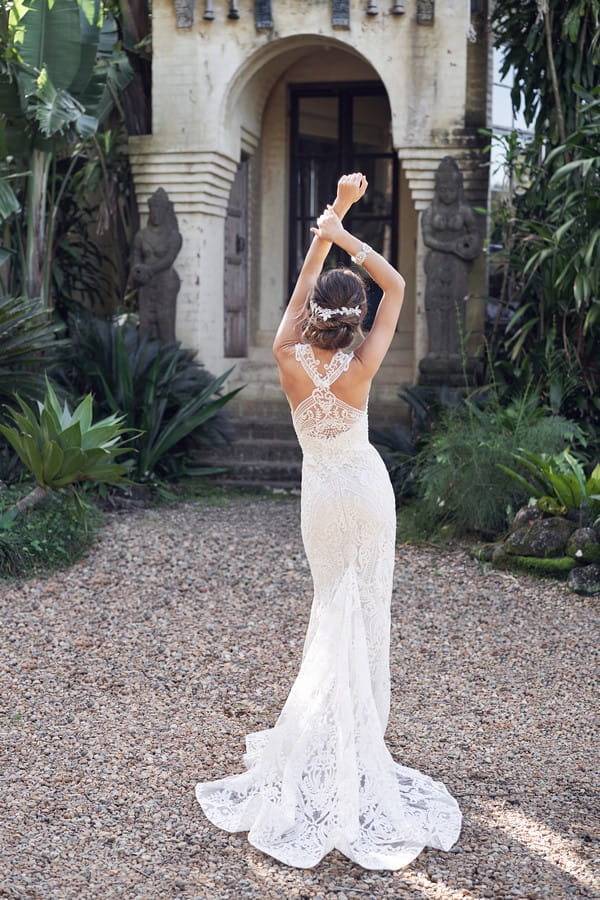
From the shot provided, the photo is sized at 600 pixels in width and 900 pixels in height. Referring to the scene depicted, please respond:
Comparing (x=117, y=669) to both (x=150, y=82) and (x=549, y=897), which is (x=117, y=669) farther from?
(x=150, y=82)

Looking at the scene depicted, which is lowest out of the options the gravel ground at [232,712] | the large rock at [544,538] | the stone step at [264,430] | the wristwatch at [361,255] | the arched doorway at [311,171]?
the gravel ground at [232,712]

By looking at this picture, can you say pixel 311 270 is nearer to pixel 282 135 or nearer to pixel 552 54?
pixel 552 54

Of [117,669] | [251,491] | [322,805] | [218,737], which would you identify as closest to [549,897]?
[322,805]

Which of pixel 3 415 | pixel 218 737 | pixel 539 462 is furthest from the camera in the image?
pixel 3 415

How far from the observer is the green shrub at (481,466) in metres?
7.00

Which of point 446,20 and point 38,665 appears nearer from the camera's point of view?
point 38,665

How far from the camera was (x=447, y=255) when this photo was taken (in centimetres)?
905

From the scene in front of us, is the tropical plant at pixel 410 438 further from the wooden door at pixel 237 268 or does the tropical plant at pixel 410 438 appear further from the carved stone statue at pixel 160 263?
the wooden door at pixel 237 268

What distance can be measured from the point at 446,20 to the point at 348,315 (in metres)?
6.73

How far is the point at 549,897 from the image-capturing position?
9.68 feet

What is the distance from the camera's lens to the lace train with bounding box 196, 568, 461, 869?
3.21 m

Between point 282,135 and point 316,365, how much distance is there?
8.47 meters

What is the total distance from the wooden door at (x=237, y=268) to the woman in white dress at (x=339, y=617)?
7130 mm

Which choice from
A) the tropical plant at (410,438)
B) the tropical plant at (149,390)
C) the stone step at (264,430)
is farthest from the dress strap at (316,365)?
the stone step at (264,430)
